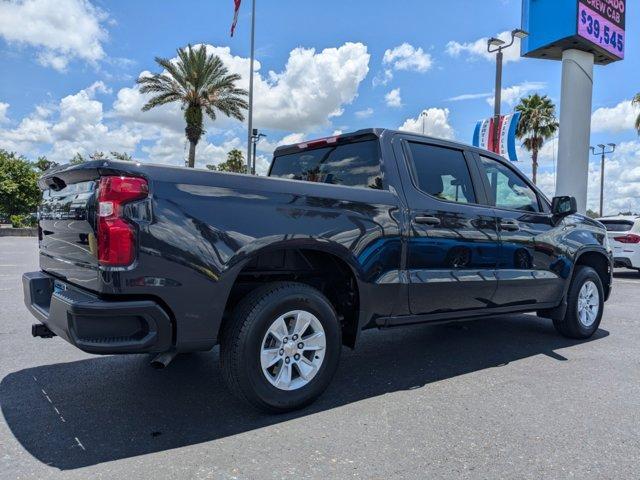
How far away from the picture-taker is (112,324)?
2854mm

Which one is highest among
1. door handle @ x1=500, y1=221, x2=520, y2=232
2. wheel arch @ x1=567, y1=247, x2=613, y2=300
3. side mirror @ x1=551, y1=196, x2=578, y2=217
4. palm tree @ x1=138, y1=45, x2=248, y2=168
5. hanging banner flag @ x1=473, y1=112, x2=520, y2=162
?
palm tree @ x1=138, y1=45, x2=248, y2=168

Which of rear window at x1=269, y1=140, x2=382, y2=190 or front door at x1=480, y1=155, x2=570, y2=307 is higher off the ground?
rear window at x1=269, y1=140, x2=382, y2=190

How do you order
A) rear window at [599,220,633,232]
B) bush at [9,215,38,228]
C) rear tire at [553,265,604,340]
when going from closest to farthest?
1. rear tire at [553,265,604,340]
2. rear window at [599,220,633,232]
3. bush at [9,215,38,228]

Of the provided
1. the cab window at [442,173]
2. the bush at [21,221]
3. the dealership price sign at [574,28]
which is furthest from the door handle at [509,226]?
the bush at [21,221]

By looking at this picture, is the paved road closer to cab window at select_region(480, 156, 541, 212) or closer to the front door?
the front door

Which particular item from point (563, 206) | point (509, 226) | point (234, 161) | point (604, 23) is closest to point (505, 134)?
point (604, 23)

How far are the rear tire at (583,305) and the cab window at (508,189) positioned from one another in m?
1.02

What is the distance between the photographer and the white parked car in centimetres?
1253

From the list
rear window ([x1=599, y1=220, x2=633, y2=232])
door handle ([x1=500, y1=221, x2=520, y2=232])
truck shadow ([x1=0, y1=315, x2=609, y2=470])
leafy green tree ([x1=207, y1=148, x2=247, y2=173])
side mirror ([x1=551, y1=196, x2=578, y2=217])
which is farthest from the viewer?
leafy green tree ([x1=207, y1=148, x2=247, y2=173])

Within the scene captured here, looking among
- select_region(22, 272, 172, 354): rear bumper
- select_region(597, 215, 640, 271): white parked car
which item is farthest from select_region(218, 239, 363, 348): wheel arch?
select_region(597, 215, 640, 271): white parked car

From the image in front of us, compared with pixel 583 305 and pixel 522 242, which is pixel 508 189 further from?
pixel 583 305

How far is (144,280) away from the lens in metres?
2.87

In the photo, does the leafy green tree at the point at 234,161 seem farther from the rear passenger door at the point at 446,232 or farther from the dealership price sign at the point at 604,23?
the rear passenger door at the point at 446,232

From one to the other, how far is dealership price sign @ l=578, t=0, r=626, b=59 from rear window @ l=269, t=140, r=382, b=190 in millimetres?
17128
